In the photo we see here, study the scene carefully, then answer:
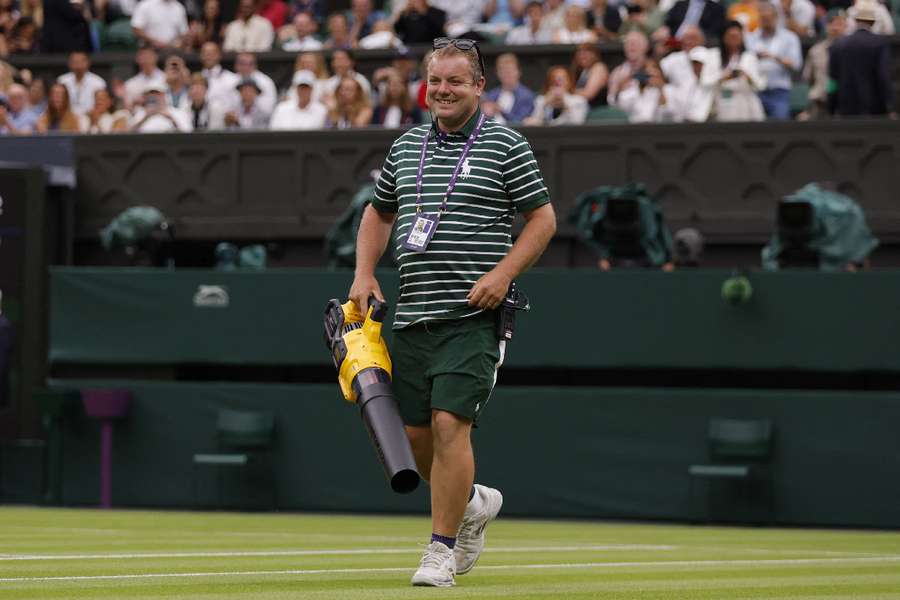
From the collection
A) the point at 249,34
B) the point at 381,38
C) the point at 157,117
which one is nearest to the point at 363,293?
the point at 157,117

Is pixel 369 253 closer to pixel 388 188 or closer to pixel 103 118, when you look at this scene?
pixel 388 188

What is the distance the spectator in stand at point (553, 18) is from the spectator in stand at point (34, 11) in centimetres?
617

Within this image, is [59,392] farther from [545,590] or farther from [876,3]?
[545,590]

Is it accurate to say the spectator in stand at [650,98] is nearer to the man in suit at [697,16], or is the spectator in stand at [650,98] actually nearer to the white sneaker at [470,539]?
the man in suit at [697,16]

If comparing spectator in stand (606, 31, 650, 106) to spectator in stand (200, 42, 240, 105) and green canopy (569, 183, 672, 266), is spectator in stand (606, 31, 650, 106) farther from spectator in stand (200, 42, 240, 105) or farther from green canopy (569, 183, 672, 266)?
spectator in stand (200, 42, 240, 105)

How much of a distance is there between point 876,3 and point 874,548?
8.23 meters

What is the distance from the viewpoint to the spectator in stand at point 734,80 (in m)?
17.0

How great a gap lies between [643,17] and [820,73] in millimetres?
Result: 2565

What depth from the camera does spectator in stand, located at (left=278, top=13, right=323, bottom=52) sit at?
20.4 metres

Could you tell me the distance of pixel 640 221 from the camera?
15703 millimetres

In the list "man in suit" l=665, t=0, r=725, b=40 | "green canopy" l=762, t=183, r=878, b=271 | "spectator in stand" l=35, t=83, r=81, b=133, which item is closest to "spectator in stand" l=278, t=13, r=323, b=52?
"spectator in stand" l=35, t=83, r=81, b=133

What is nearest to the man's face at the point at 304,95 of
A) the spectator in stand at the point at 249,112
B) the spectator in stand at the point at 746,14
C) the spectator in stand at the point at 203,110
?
the spectator in stand at the point at 249,112

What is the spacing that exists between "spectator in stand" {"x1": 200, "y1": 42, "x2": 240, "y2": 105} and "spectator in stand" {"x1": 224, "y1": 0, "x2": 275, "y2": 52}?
0.60m

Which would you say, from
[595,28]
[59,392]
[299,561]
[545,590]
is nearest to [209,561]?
[299,561]
